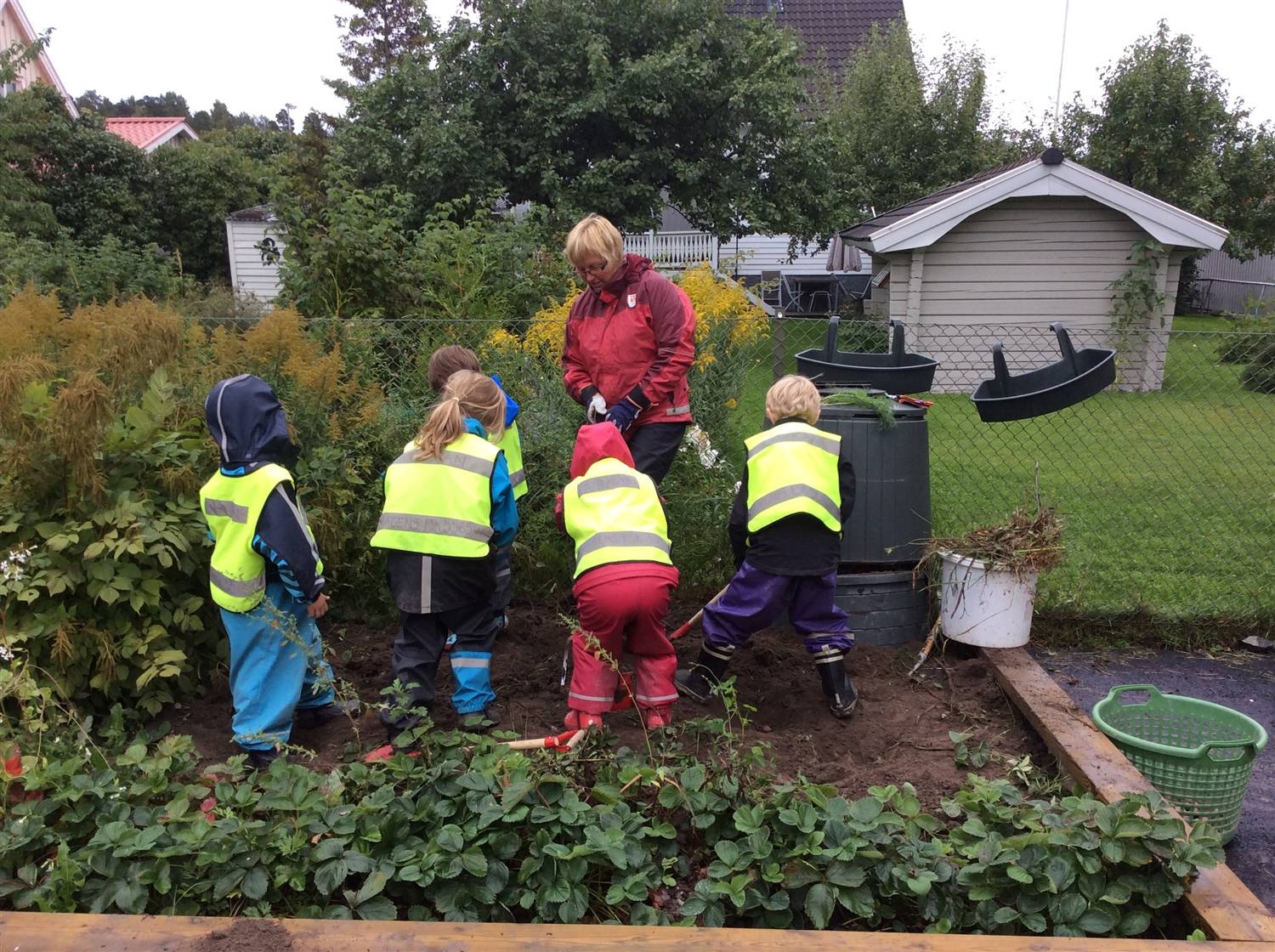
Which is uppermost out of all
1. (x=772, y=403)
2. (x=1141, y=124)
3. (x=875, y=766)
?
(x=1141, y=124)

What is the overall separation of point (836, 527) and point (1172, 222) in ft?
33.5

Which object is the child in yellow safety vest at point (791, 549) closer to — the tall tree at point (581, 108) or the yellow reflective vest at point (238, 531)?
the yellow reflective vest at point (238, 531)

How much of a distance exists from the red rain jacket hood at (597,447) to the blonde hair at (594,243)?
74 centimetres

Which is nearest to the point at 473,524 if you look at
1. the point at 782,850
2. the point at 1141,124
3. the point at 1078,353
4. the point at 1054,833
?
the point at 782,850

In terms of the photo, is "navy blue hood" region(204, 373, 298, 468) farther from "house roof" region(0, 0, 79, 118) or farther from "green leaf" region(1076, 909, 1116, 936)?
"house roof" region(0, 0, 79, 118)

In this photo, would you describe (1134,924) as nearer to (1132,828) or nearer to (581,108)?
(1132,828)

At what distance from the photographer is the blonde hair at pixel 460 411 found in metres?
3.28

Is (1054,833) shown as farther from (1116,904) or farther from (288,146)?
(288,146)

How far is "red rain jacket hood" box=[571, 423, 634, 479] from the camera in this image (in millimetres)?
3352

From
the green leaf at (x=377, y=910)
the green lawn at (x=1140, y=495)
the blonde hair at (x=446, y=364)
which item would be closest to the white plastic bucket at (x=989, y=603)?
the green lawn at (x=1140, y=495)

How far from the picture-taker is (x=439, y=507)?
3264 mm

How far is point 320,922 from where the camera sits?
2137 millimetres

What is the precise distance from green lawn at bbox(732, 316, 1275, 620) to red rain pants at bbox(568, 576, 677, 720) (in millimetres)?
2239

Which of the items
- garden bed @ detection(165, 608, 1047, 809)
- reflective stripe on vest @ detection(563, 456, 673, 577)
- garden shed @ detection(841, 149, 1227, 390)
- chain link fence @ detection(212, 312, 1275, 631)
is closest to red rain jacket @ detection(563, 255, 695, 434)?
reflective stripe on vest @ detection(563, 456, 673, 577)
